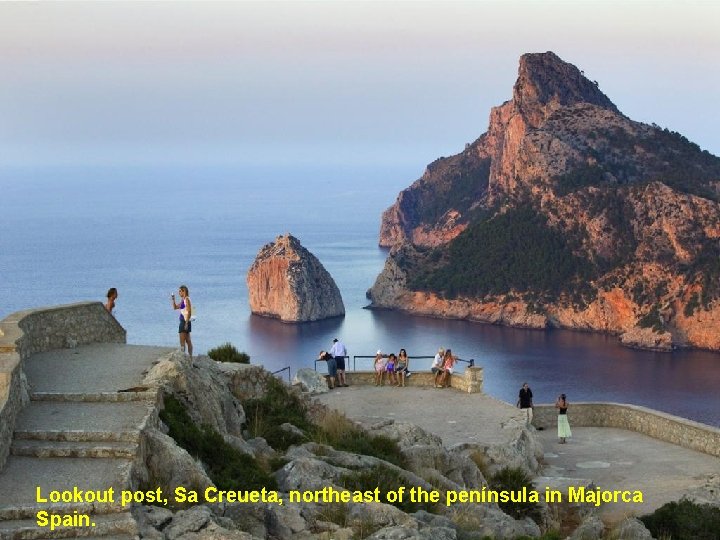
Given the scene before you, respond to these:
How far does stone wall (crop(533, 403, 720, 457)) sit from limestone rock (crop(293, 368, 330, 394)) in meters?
4.59

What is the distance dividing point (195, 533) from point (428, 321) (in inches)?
5450

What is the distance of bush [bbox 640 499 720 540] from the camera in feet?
59.5

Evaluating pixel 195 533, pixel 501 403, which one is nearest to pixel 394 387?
pixel 501 403

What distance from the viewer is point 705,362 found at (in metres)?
123

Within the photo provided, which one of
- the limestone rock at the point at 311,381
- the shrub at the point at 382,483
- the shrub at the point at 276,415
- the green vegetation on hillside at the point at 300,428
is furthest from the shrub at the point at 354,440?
the limestone rock at the point at 311,381

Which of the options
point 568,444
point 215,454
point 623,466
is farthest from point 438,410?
point 215,454

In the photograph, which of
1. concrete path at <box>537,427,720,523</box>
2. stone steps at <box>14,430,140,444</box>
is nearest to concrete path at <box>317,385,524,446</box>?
concrete path at <box>537,427,720,523</box>

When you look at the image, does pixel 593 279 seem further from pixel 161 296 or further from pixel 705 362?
pixel 161 296

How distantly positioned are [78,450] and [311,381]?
1503cm

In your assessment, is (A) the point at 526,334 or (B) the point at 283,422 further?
(A) the point at 526,334

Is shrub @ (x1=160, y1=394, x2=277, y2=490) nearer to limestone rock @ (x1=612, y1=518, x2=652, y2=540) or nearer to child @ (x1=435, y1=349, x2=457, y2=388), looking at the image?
limestone rock @ (x1=612, y1=518, x2=652, y2=540)

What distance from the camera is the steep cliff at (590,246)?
13638 cm

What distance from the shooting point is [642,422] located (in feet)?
88.3

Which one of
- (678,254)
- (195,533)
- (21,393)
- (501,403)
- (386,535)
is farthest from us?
(678,254)
